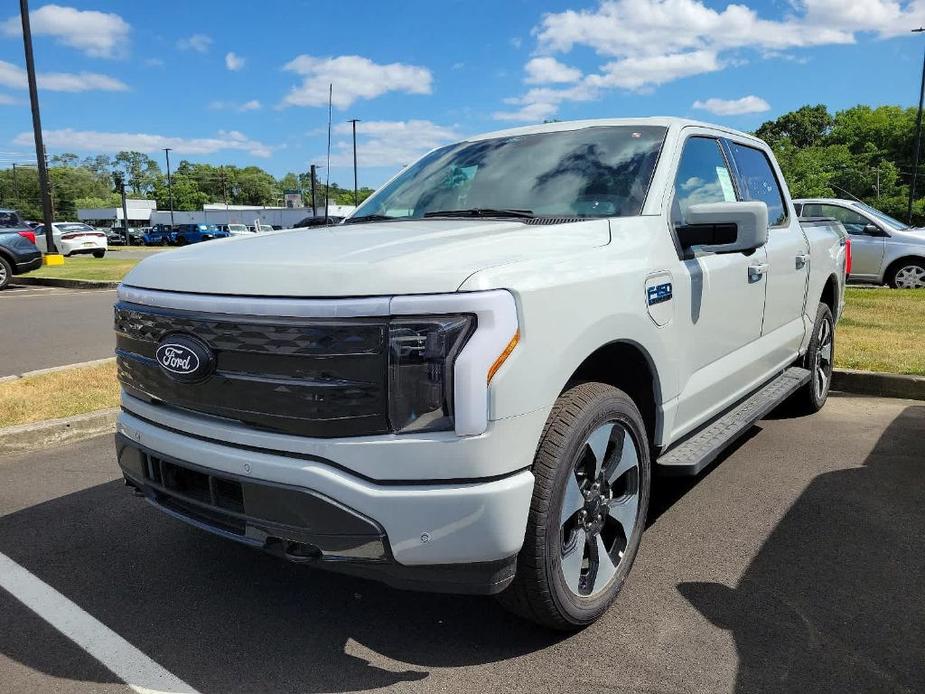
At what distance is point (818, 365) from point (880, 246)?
8.67m

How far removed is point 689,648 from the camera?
100 inches

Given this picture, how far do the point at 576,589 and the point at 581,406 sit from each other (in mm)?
657

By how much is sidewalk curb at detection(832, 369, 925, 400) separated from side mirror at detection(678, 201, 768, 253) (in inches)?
151

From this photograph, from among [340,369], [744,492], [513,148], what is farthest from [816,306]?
[340,369]

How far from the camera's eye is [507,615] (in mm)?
2805

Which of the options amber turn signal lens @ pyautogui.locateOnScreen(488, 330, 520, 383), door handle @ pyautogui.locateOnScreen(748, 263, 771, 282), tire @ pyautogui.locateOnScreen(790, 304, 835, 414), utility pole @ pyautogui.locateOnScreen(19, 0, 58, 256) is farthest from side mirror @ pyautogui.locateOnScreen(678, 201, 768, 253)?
utility pole @ pyautogui.locateOnScreen(19, 0, 58, 256)

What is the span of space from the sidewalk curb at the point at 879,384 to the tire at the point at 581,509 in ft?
14.2

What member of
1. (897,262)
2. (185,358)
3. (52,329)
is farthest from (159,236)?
(185,358)

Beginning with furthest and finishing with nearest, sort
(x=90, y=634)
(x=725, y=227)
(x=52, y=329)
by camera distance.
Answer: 1. (x=52, y=329)
2. (x=725, y=227)
3. (x=90, y=634)

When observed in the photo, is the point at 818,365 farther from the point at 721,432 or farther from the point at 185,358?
the point at 185,358

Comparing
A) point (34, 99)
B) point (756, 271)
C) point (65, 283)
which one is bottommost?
point (65, 283)

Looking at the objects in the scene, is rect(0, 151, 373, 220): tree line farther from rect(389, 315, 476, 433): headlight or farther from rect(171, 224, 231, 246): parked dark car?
rect(389, 315, 476, 433): headlight

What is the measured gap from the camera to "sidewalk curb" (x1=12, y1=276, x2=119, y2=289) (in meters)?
15.9

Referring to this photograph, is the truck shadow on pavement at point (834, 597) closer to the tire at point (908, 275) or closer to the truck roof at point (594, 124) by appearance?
the truck roof at point (594, 124)
